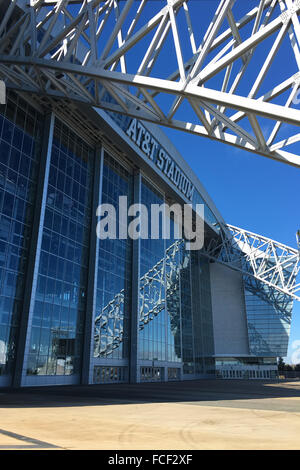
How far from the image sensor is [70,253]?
2728 centimetres

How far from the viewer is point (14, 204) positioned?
23.3 meters

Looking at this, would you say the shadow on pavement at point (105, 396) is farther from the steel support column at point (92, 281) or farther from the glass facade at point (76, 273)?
the steel support column at point (92, 281)

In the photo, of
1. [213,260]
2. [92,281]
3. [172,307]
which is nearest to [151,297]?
[172,307]

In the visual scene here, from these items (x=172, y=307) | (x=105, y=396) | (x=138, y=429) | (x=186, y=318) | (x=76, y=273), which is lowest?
(x=105, y=396)

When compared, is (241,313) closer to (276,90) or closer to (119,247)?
(119,247)

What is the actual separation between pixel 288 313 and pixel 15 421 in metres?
51.5

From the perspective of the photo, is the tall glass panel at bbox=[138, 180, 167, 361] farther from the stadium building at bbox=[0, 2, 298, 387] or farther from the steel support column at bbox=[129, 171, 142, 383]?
the steel support column at bbox=[129, 171, 142, 383]

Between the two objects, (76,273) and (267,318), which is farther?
(267,318)

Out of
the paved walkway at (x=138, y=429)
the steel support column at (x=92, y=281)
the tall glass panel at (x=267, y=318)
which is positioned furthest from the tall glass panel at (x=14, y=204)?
the tall glass panel at (x=267, y=318)

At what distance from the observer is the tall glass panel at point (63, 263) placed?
23.6 m

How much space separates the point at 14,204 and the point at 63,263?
578cm

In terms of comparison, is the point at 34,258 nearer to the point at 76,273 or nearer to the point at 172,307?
the point at 76,273

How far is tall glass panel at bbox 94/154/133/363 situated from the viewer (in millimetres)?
28953

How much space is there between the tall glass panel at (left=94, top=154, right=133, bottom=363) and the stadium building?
10 cm
